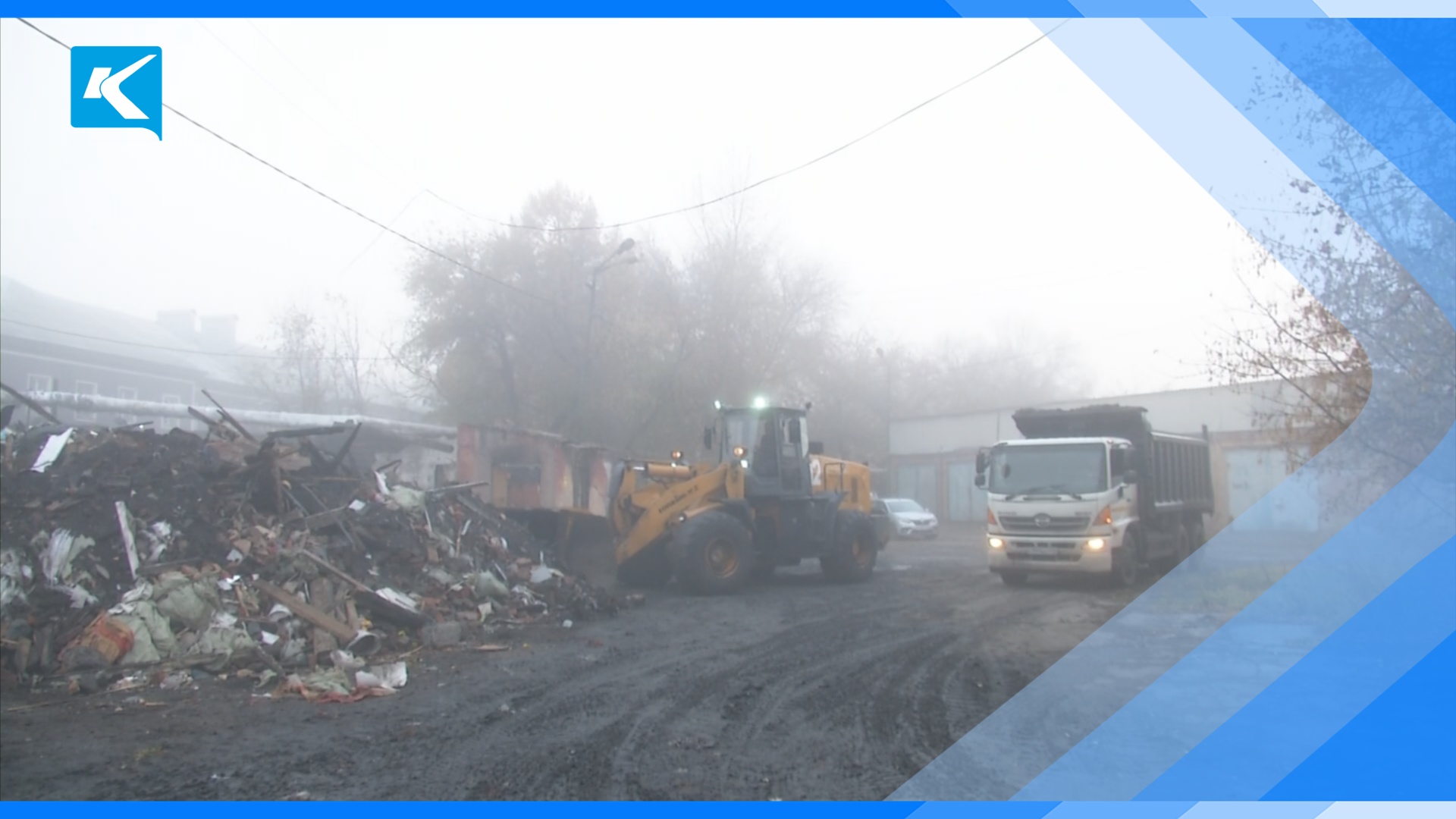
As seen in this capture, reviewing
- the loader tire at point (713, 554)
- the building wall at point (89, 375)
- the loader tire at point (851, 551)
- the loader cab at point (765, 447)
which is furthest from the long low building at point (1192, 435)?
the building wall at point (89, 375)

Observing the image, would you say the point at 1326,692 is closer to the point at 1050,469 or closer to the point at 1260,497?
the point at 1050,469

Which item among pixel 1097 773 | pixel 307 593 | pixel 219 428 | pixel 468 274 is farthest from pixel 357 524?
pixel 468 274

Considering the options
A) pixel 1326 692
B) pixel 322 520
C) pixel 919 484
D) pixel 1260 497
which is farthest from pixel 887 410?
pixel 1326 692

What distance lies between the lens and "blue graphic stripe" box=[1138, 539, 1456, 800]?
5.28 metres

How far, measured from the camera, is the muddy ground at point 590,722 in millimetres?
5336

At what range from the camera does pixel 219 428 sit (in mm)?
13016

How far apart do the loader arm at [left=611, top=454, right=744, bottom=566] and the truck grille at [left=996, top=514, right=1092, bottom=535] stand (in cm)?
403

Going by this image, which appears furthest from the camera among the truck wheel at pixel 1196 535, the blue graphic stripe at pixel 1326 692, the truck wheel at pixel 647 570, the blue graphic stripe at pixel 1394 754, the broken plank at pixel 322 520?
the truck wheel at pixel 1196 535

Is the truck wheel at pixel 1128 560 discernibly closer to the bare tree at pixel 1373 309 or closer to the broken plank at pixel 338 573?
the bare tree at pixel 1373 309

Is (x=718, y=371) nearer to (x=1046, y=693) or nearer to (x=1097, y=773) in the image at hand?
(x=1046, y=693)

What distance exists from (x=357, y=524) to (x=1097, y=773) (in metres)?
8.90

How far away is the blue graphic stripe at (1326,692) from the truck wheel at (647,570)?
814cm

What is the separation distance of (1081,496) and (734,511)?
4.98 metres

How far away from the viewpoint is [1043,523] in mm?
13906
